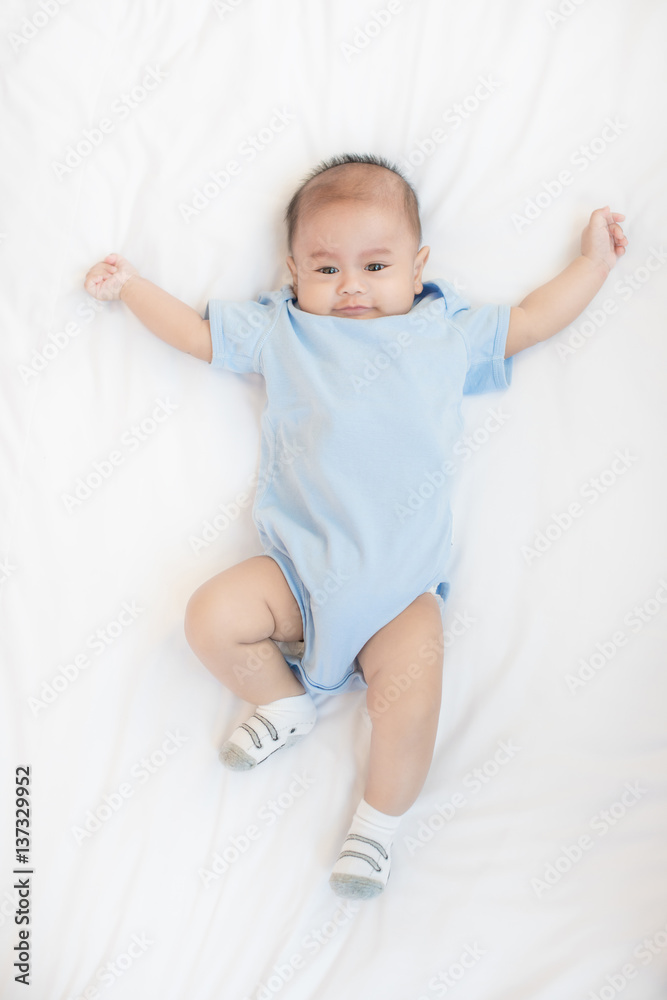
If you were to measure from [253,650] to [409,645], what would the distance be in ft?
1.00

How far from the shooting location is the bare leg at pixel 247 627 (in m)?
1.53

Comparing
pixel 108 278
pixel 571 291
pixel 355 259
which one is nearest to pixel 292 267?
pixel 355 259

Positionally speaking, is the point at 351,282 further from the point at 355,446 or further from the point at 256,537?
the point at 256,537

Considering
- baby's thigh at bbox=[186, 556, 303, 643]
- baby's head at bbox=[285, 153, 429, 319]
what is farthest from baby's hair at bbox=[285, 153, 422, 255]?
baby's thigh at bbox=[186, 556, 303, 643]

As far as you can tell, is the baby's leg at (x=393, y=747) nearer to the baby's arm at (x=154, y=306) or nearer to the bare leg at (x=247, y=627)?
the bare leg at (x=247, y=627)

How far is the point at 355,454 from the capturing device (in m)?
1.59

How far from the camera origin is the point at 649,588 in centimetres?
158

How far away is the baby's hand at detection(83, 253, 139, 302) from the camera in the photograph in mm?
1739

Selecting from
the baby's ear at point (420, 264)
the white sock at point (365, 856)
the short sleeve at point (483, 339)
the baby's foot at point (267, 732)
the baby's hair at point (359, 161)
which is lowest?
the white sock at point (365, 856)

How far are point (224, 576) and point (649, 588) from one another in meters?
0.84

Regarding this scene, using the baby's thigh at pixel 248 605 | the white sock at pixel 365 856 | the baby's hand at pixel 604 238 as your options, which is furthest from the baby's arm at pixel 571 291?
the white sock at pixel 365 856

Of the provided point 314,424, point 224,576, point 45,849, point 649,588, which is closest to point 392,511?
point 314,424

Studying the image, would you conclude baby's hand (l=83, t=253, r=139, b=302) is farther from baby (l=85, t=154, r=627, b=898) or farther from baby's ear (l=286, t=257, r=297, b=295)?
baby's ear (l=286, t=257, r=297, b=295)

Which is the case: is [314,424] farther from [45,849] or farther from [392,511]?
[45,849]
